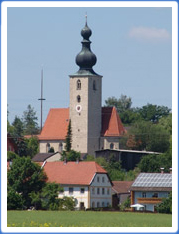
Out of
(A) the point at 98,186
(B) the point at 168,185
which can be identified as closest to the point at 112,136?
(A) the point at 98,186

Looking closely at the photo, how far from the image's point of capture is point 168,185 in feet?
212

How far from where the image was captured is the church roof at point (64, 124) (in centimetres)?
10019

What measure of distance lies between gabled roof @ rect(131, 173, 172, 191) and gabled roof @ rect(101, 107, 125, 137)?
3342 centimetres

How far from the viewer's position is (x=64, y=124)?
106 metres

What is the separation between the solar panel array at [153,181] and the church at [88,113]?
3072 cm

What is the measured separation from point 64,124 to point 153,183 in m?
41.5

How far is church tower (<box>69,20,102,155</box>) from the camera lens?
98.2 m

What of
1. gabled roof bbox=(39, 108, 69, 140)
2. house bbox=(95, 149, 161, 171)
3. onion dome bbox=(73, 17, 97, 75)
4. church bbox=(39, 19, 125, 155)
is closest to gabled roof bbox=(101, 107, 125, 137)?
church bbox=(39, 19, 125, 155)

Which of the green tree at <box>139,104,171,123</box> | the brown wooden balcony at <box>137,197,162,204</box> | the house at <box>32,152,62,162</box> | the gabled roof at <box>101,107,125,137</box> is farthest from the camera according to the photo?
the green tree at <box>139,104,171,123</box>

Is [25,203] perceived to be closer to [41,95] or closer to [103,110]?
[41,95]

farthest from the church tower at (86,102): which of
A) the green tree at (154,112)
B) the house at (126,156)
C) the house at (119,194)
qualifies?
the green tree at (154,112)

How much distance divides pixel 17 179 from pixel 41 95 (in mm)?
31329

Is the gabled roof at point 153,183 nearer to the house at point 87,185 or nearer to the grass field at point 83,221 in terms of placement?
the house at point 87,185

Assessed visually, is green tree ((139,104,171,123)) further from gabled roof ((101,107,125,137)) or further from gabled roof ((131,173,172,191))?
gabled roof ((131,173,172,191))
